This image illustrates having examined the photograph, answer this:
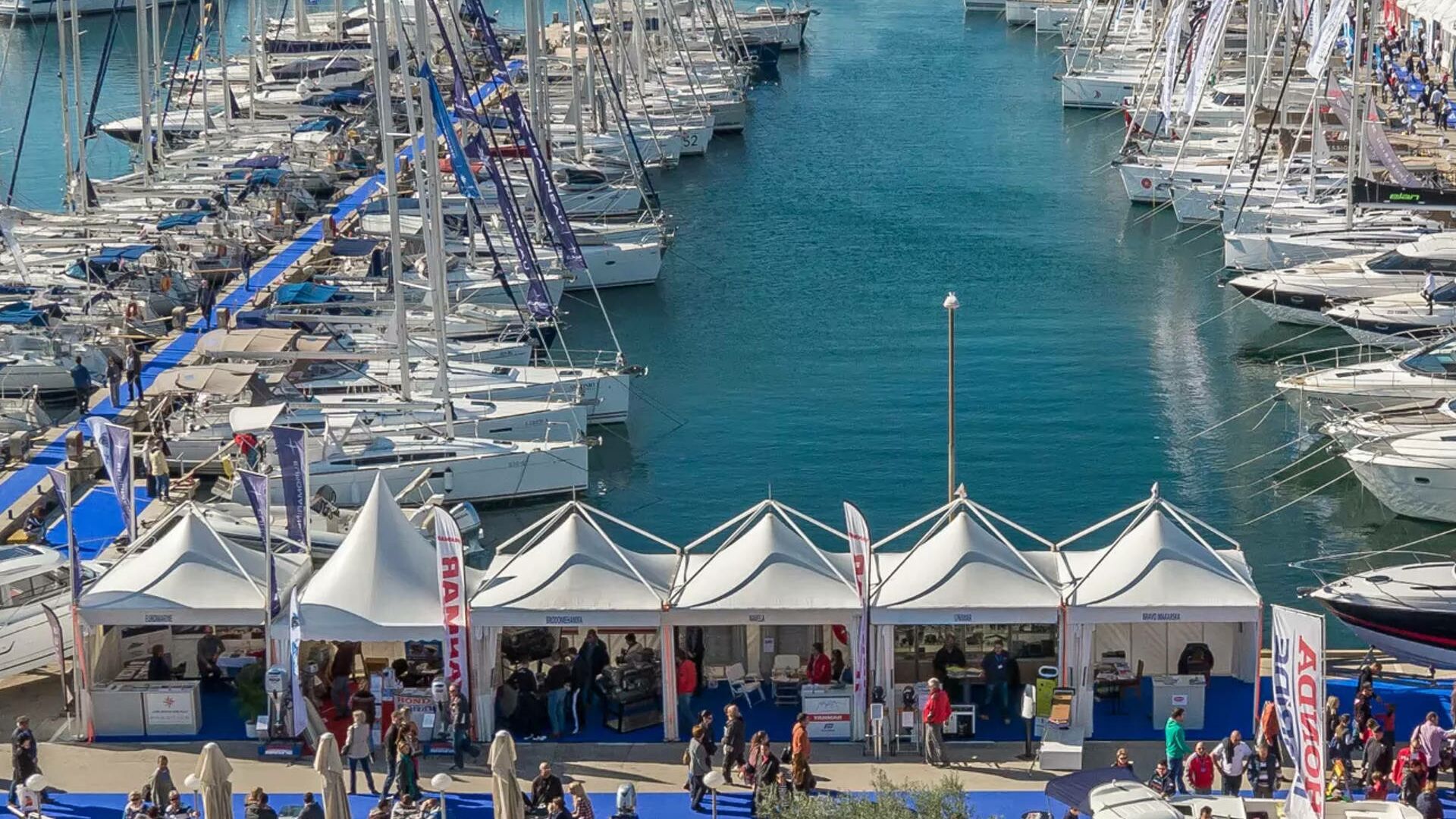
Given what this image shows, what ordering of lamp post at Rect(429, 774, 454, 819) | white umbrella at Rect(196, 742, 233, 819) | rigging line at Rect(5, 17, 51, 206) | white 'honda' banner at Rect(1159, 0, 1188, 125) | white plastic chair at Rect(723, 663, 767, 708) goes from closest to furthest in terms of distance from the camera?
lamp post at Rect(429, 774, 454, 819), white umbrella at Rect(196, 742, 233, 819), white plastic chair at Rect(723, 663, 767, 708), rigging line at Rect(5, 17, 51, 206), white 'honda' banner at Rect(1159, 0, 1188, 125)

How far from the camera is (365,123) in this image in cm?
8812

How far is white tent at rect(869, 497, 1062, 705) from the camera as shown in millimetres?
31469

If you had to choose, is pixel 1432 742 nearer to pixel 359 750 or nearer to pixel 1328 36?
pixel 359 750

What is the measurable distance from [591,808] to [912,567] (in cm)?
658

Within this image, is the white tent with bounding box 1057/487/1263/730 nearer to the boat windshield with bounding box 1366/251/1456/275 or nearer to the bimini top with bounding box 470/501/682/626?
the bimini top with bounding box 470/501/682/626

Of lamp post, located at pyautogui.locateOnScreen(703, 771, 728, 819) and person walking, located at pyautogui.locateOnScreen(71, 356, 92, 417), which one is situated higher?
person walking, located at pyautogui.locateOnScreen(71, 356, 92, 417)

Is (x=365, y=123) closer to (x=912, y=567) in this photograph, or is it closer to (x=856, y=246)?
(x=856, y=246)

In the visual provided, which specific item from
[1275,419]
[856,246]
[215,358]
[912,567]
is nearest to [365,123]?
[856,246]

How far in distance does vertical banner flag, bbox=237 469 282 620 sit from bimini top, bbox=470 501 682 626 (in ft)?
10.2

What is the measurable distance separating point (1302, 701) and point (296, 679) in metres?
14.3

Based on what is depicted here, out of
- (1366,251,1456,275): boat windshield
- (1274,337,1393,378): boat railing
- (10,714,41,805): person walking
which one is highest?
(1366,251,1456,275): boat windshield

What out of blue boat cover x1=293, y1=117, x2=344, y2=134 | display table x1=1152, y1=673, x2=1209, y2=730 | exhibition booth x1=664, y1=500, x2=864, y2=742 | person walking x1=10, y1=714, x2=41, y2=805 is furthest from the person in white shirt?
blue boat cover x1=293, y1=117, x2=344, y2=134

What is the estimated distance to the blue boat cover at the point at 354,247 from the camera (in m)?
61.3

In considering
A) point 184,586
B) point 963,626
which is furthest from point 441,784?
point 963,626
